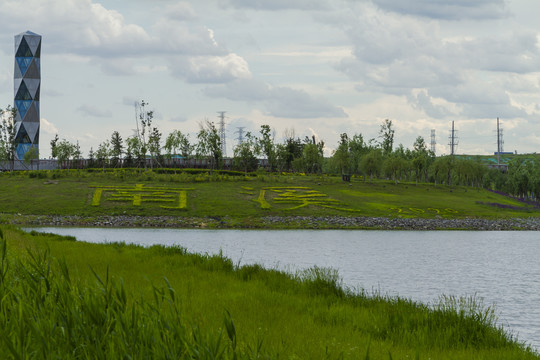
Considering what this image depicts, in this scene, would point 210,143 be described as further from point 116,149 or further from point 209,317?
point 209,317

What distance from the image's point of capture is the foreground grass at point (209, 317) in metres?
5.41

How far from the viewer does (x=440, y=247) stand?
47.3 m

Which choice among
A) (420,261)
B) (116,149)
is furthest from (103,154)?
(420,261)

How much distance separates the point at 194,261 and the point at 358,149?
368 feet

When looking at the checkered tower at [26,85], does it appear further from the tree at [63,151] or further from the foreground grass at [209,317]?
the foreground grass at [209,317]

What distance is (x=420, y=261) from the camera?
120ft

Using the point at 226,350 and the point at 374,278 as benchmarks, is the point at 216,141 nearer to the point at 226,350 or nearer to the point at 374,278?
the point at 374,278

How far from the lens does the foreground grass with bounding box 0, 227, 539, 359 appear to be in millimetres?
5414

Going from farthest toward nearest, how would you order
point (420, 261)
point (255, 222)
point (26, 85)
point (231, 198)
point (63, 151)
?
point (26, 85)
point (63, 151)
point (231, 198)
point (255, 222)
point (420, 261)

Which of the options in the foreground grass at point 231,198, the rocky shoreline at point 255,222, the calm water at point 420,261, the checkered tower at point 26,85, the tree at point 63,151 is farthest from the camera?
the checkered tower at point 26,85

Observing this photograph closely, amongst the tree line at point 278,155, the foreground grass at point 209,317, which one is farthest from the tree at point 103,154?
the foreground grass at point 209,317

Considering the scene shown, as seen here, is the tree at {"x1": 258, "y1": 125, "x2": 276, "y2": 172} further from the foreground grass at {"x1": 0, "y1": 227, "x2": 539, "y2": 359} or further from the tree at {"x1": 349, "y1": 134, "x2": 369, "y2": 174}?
the foreground grass at {"x1": 0, "y1": 227, "x2": 539, "y2": 359}

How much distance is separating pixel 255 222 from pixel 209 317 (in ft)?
191

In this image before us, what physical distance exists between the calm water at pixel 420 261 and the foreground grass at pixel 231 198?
15.2 metres
